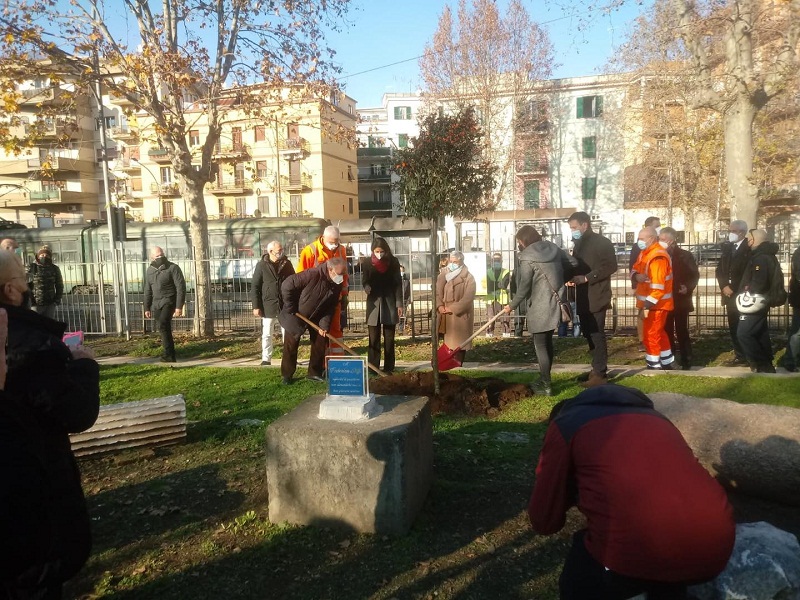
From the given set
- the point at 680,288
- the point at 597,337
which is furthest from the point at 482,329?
the point at 680,288

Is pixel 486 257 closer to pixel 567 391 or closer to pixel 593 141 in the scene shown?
pixel 567 391

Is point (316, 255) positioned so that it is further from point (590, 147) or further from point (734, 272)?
point (590, 147)

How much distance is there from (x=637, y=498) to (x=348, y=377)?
257 centimetres

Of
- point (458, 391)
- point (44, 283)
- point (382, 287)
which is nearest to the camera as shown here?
point (458, 391)

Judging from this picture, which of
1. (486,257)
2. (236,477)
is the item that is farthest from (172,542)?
(486,257)

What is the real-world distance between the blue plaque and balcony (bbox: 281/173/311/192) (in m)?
44.5

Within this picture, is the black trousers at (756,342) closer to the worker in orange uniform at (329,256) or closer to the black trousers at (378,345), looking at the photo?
the black trousers at (378,345)

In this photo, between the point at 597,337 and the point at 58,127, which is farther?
the point at 58,127

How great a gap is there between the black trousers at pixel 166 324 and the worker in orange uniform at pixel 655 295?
714cm

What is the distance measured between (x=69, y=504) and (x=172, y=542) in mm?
1900

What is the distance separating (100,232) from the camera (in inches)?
928

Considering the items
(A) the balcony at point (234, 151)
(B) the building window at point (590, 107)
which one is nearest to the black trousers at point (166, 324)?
(A) the balcony at point (234, 151)

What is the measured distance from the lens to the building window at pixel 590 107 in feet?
141

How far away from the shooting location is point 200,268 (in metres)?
13.4
